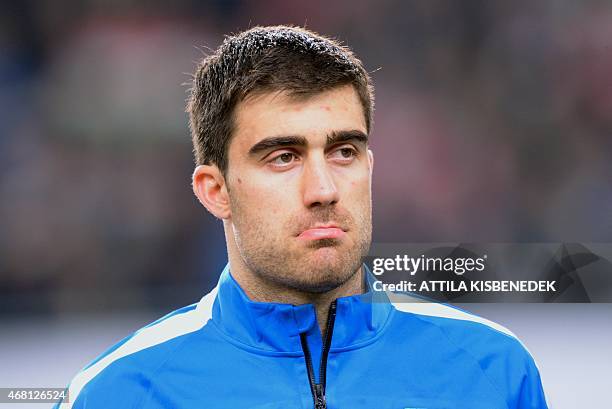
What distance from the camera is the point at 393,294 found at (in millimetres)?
1721

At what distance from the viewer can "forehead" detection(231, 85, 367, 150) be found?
149 centimetres

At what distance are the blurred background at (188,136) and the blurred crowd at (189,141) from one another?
0.01 meters

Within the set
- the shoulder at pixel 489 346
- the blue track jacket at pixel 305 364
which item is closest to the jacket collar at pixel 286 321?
the blue track jacket at pixel 305 364

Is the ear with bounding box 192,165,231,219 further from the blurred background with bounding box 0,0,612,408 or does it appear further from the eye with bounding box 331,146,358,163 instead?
the blurred background with bounding box 0,0,612,408

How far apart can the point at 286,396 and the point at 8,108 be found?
4.24 metres

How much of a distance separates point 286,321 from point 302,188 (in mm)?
259

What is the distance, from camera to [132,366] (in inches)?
61.2

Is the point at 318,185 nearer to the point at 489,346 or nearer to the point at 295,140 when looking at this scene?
the point at 295,140

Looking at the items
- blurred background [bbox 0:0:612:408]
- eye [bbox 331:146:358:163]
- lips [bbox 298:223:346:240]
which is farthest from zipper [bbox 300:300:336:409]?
blurred background [bbox 0:0:612:408]

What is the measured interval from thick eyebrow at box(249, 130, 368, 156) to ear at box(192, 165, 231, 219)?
14 cm

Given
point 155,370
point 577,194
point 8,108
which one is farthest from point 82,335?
point 577,194

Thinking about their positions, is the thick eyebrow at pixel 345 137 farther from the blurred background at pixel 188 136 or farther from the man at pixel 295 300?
the blurred background at pixel 188 136

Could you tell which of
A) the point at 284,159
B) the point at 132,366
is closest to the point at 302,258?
the point at 284,159

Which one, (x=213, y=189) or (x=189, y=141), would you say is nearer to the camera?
(x=213, y=189)
